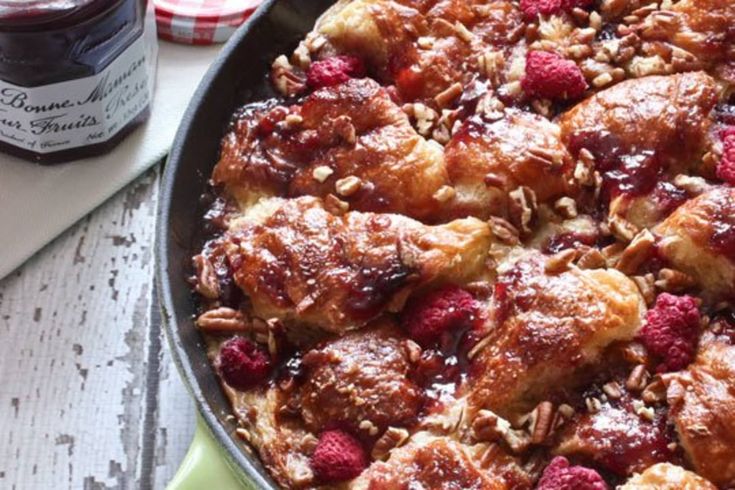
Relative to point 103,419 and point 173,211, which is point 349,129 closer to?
point 173,211

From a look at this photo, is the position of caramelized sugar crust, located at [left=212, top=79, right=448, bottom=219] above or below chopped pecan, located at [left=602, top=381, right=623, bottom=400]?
above

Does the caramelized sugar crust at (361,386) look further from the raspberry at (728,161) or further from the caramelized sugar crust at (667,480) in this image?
the raspberry at (728,161)

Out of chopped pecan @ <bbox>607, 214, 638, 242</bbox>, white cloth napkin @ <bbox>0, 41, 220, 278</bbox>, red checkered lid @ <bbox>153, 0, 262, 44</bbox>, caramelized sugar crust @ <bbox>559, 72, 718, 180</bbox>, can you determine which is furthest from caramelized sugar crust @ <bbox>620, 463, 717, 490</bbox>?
red checkered lid @ <bbox>153, 0, 262, 44</bbox>

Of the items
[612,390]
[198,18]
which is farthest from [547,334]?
[198,18]

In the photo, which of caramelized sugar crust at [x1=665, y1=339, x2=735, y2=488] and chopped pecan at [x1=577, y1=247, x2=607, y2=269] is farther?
chopped pecan at [x1=577, y1=247, x2=607, y2=269]

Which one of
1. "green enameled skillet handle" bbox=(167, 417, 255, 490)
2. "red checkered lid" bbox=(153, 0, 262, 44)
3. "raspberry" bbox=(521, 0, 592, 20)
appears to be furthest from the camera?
"red checkered lid" bbox=(153, 0, 262, 44)

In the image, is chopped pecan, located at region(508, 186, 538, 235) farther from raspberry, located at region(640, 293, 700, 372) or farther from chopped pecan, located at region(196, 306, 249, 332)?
chopped pecan, located at region(196, 306, 249, 332)

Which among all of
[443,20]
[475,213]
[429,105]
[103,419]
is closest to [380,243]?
[475,213]

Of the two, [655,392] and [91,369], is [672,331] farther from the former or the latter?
[91,369]

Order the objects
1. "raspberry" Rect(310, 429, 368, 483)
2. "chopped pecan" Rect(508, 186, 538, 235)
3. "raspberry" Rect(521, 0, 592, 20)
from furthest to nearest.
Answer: "raspberry" Rect(521, 0, 592, 20) → "chopped pecan" Rect(508, 186, 538, 235) → "raspberry" Rect(310, 429, 368, 483)
